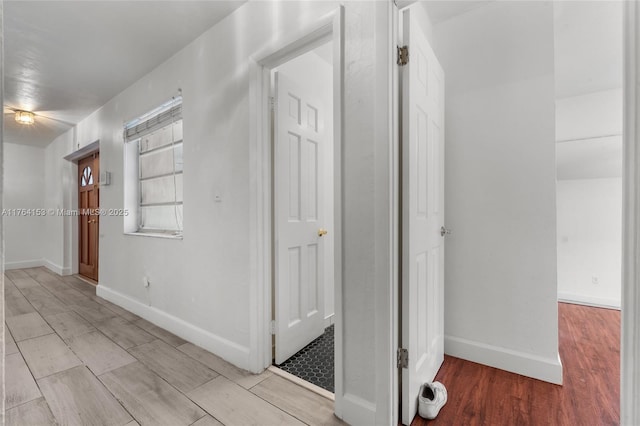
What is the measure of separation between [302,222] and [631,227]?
1708 mm

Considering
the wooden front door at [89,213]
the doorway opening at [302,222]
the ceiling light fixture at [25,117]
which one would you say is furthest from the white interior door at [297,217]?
the ceiling light fixture at [25,117]

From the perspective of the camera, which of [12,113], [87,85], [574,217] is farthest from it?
[12,113]

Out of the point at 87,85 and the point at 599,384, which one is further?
the point at 87,85

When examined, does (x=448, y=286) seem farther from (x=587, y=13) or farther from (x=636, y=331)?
(x=587, y=13)

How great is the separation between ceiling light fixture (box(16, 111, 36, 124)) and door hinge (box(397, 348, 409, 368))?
17.8ft

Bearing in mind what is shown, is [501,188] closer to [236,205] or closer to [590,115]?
[236,205]

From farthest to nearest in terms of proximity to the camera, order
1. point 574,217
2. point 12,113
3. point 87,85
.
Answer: point 12,113, point 574,217, point 87,85

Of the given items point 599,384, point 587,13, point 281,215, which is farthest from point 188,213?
point 587,13

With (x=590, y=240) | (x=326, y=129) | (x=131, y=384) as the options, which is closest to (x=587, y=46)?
(x=590, y=240)

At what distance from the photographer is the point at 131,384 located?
172 cm

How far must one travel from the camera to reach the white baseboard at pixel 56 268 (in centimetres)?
485

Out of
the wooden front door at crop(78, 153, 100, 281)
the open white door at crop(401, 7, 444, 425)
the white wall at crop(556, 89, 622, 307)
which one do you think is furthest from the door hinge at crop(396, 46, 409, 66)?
the wooden front door at crop(78, 153, 100, 281)

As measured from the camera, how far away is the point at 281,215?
195cm

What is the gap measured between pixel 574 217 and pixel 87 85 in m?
5.73
